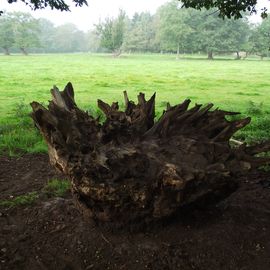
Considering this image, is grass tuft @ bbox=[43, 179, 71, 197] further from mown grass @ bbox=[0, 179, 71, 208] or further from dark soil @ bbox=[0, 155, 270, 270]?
dark soil @ bbox=[0, 155, 270, 270]

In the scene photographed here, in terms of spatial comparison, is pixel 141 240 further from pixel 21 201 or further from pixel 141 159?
pixel 21 201

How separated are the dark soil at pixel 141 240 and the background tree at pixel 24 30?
87666mm

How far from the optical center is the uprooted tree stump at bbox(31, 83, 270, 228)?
13.2 feet

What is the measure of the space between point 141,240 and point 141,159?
0.86 m

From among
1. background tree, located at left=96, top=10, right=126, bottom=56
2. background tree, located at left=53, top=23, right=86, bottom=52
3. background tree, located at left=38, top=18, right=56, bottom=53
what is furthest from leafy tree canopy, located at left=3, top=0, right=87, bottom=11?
background tree, located at left=53, top=23, right=86, bottom=52

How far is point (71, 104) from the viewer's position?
502cm

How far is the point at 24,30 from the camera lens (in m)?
90.9

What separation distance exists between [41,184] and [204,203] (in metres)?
2.76

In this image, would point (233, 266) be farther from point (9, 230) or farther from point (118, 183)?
point (9, 230)

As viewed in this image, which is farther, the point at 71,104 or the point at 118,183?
the point at 71,104

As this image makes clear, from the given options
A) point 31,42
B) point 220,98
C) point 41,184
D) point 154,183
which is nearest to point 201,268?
point 154,183

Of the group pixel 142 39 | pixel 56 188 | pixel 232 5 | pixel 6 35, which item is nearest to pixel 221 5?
pixel 232 5

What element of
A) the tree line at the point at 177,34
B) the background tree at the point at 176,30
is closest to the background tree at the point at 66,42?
the tree line at the point at 177,34

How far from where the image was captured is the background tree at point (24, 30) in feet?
286
